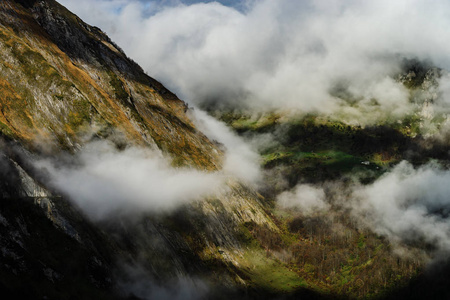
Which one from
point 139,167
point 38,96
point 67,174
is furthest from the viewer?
point 139,167

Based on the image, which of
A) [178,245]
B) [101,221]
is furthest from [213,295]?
[101,221]

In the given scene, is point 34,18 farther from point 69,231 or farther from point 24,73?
point 69,231

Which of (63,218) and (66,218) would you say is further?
(66,218)

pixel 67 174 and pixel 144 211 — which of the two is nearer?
pixel 67 174

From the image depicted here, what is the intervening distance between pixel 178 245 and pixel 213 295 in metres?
28.6

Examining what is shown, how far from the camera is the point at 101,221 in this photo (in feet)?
389

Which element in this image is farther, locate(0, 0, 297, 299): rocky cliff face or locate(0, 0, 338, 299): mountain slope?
locate(0, 0, 338, 299): mountain slope

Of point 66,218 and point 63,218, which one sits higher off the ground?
point 66,218

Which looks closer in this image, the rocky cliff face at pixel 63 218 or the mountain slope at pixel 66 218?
the rocky cliff face at pixel 63 218

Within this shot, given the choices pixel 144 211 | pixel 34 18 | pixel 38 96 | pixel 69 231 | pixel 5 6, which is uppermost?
pixel 34 18

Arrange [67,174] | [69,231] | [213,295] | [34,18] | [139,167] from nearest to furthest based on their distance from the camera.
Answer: [69,231], [67,174], [213,295], [139,167], [34,18]

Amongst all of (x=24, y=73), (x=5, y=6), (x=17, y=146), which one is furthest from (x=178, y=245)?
(x=5, y=6)

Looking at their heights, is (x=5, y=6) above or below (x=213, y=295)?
above

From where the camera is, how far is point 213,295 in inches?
6284
